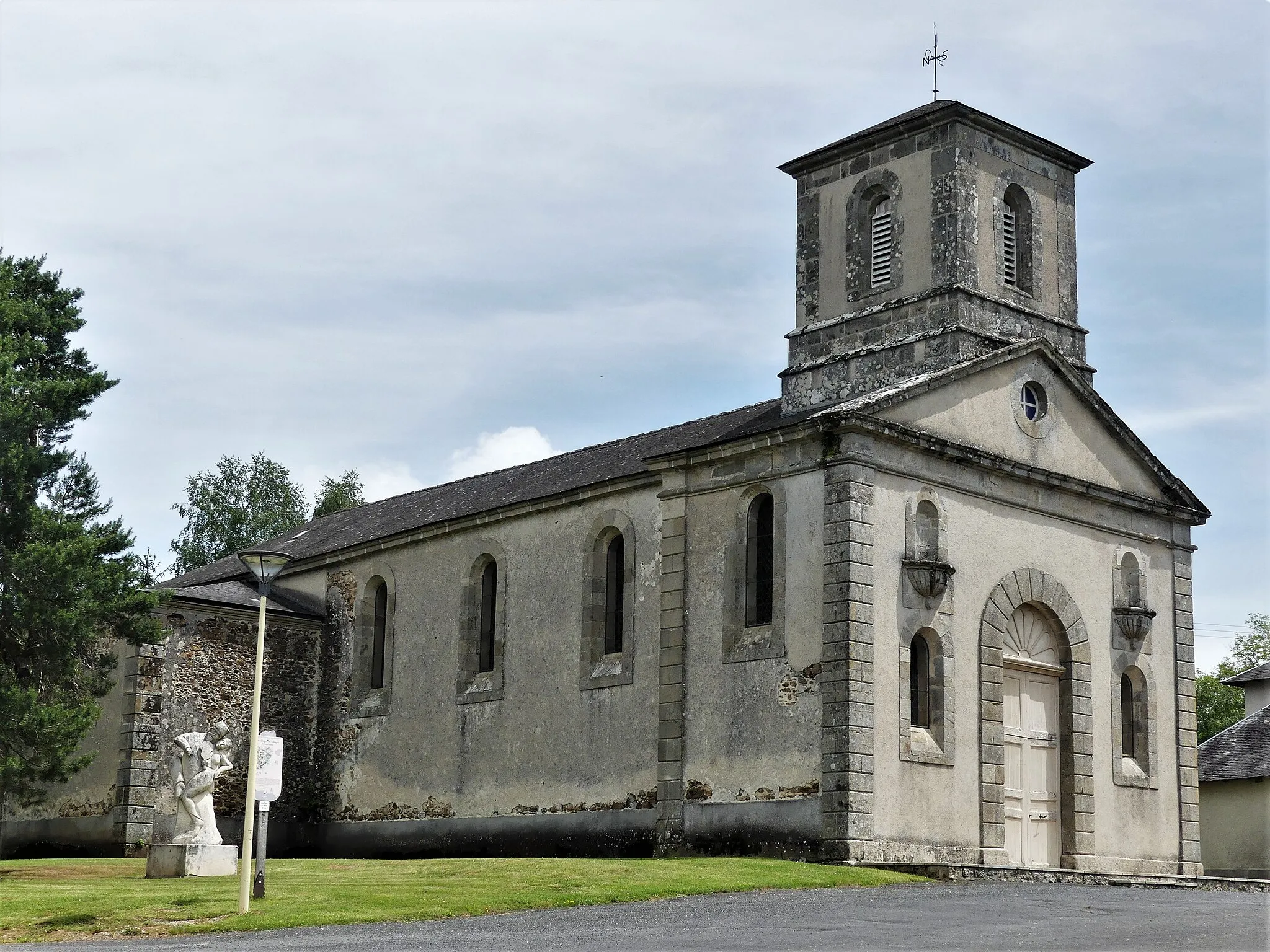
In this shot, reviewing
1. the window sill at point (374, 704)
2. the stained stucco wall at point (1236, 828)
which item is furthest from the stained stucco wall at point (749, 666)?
the stained stucco wall at point (1236, 828)

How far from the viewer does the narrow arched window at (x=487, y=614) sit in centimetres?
3219

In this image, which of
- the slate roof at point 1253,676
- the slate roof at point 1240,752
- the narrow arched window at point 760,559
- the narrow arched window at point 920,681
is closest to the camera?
the narrow arched window at point 920,681

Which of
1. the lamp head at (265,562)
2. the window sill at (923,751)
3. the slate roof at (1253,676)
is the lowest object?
the window sill at (923,751)

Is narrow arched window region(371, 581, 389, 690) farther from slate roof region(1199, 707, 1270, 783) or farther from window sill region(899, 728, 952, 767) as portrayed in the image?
slate roof region(1199, 707, 1270, 783)

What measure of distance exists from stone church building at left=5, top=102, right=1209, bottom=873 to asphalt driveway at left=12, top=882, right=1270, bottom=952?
4445mm

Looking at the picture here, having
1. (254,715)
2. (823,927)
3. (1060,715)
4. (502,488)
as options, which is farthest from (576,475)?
(823,927)

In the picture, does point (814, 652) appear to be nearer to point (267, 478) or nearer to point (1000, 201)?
point (1000, 201)

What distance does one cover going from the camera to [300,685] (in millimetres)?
35875

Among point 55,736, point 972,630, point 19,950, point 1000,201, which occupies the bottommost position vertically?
point 19,950

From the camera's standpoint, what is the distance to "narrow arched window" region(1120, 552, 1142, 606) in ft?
95.5

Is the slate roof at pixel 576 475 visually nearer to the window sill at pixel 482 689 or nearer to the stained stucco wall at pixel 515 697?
the stained stucco wall at pixel 515 697

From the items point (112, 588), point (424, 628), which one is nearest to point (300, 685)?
point (424, 628)

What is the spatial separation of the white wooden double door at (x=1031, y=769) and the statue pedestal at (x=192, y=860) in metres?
11.9

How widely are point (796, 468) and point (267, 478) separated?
122 feet
